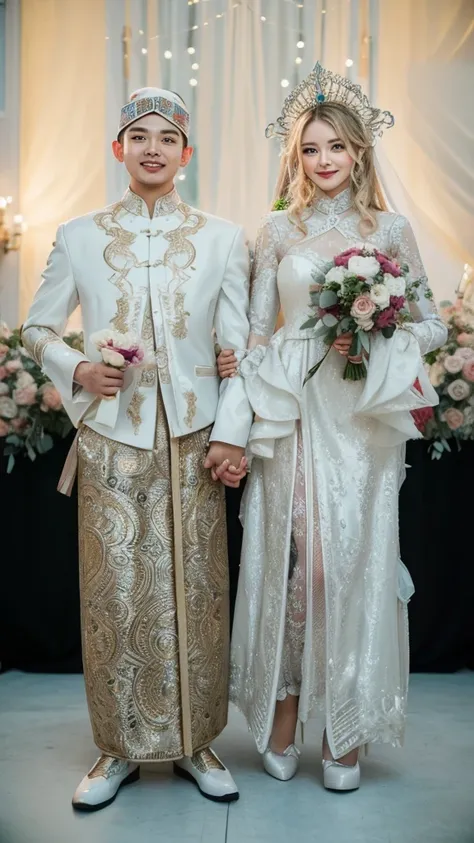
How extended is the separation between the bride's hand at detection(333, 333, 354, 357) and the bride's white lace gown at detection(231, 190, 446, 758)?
0.09m

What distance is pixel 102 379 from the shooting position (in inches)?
111

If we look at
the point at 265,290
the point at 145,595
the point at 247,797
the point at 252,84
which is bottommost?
the point at 247,797

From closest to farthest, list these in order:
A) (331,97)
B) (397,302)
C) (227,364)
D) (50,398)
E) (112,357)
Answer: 1. (112,357)
2. (397,302)
3. (227,364)
4. (331,97)
5. (50,398)

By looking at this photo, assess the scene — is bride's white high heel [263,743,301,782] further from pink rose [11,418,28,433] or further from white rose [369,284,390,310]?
pink rose [11,418,28,433]

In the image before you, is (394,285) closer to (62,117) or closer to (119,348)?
(119,348)

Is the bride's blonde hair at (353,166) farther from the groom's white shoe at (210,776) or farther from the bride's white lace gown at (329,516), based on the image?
the groom's white shoe at (210,776)

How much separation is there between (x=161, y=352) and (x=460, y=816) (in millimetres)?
1515

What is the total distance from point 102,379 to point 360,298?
28.3 inches

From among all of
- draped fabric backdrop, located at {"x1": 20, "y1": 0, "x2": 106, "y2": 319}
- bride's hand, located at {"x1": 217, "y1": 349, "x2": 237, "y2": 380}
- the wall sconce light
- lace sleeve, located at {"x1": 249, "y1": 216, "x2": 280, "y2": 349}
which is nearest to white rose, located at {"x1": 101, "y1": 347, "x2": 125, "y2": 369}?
bride's hand, located at {"x1": 217, "y1": 349, "x2": 237, "y2": 380}

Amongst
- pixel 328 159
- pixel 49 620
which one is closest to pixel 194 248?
pixel 328 159

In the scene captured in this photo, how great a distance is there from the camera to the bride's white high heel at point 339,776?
9.88ft

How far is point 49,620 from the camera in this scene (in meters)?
4.34

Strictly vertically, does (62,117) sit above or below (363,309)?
above

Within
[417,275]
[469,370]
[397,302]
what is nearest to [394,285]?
[397,302]
